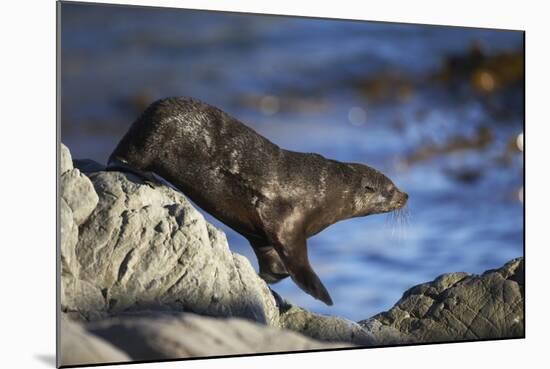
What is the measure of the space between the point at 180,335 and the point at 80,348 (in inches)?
29.5

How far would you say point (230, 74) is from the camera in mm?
9594

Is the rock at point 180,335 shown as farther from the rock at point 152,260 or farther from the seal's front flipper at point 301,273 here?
the seal's front flipper at point 301,273

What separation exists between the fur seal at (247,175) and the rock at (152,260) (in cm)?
22

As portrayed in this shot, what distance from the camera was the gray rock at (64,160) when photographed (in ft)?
28.6

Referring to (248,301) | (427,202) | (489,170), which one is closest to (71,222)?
(248,301)

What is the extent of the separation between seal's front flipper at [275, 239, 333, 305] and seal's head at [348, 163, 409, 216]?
859mm

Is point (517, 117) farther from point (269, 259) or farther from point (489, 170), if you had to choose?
point (269, 259)

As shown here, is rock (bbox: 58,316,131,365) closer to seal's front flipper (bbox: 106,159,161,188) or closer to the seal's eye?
seal's front flipper (bbox: 106,159,161,188)

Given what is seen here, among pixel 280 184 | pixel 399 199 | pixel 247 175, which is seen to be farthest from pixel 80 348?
pixel 399 199

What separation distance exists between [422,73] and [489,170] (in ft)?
3.65

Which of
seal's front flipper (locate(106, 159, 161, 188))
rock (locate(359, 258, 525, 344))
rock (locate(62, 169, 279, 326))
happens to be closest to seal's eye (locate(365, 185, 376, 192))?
rock (locate(359, 258, 525, 344))

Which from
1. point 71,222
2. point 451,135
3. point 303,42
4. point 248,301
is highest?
point 303,42

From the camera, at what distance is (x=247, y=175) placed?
9.69 meters

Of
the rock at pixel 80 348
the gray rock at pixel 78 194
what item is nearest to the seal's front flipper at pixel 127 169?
the gray rock at pixel 78 194
